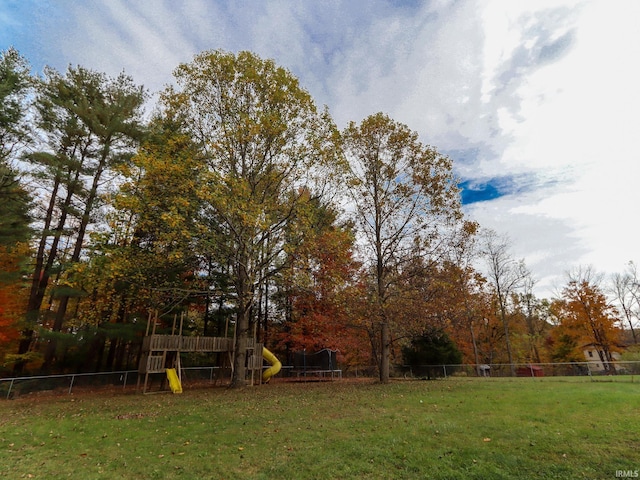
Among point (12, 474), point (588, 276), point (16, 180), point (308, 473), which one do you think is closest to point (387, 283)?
point (308, 473)

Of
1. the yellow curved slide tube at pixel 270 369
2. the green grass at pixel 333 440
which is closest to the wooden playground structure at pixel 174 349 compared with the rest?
the yellow curved slide tube at pixel 270 369

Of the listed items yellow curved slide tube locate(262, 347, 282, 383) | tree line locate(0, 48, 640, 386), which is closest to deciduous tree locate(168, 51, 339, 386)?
tree line locate(0, 48, 640, 386)

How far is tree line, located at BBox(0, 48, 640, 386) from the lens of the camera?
1323cm

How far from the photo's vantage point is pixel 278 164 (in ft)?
50.8

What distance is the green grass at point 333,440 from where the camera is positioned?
484cm

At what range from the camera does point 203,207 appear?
14078 millimetres

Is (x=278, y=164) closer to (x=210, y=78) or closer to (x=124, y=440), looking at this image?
(x=210, y=78)

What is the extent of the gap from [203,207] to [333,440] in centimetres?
1102

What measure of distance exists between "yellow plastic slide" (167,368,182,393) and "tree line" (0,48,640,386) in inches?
105

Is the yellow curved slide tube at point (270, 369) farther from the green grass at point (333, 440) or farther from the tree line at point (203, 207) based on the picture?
the green grass at point (333, 440)

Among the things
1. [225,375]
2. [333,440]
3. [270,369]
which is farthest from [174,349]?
[333,440]

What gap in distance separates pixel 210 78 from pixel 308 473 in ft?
51.6

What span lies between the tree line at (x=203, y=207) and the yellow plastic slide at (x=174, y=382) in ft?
8.76

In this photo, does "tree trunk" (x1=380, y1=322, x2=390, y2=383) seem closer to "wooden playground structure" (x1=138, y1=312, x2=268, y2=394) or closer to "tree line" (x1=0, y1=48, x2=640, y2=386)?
"tree line" (x1=0, y1=48, x2=640, y2=386)
